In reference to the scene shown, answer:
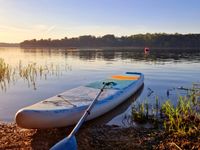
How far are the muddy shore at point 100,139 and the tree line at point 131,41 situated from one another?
90.9 metres

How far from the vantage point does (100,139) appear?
6562mm

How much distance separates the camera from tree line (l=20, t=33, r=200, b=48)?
309 feet

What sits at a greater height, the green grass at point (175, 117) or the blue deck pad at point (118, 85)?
the blue deck pad at point (118, 85)

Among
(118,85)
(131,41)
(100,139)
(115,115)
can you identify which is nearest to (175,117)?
(115,115)

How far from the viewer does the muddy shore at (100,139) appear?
19.3 ft

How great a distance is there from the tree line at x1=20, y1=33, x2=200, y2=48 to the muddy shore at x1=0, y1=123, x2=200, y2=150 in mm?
90945

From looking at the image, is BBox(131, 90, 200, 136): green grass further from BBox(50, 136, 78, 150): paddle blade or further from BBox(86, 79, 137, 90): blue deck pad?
BBox(50, 136, 78, 150): paddle blade

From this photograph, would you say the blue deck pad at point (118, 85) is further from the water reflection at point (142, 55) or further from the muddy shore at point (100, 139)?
the water reflection at point (142, 55)

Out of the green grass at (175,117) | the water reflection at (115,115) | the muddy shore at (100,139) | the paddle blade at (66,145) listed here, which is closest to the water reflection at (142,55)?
the water reflection at (115,115)

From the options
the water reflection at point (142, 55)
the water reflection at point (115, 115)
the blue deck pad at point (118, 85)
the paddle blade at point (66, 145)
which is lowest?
the water reflection at point (115, 115)

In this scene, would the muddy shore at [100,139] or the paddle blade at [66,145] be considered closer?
the paddle blade at [66,145]

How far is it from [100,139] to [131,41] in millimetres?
100350

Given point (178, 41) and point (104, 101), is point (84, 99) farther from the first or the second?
point (178, 41)

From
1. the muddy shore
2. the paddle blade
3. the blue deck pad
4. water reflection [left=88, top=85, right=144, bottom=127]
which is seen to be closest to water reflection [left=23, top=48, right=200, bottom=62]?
the blue deck pad
